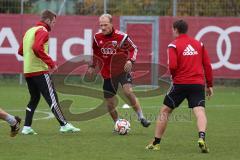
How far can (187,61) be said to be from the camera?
10492 mm

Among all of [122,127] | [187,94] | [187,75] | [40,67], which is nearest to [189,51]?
[187,75]

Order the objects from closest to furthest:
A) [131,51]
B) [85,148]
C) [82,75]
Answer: [85,148]
[131,51]
[82,75]

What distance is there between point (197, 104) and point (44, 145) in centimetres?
239

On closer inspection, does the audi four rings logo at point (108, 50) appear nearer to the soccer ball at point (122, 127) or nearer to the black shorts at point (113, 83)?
the black shorts at point (113, 83)

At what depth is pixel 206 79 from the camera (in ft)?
34.9

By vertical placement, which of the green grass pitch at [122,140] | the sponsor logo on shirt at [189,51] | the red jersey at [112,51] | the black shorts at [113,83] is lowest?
the green grass pitch at [122,140]

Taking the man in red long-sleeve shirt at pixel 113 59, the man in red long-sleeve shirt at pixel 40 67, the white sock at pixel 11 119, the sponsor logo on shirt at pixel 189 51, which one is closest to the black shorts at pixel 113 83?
the man in red long-sleeve shirt at pixel 113 59

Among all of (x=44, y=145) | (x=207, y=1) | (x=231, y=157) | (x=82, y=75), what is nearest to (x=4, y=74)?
(x=82, y=75)

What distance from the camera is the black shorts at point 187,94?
1061 centimetres

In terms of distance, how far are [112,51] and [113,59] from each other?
0.27 metres

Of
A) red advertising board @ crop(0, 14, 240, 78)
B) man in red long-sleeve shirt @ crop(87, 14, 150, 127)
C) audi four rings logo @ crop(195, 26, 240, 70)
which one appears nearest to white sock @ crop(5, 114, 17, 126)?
man in red long-sleeve shirt @ crop(87, 14, 150, 127)

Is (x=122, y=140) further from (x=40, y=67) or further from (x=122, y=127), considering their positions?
(x=40, y=67)

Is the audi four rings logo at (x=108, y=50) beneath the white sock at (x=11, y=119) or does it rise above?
above

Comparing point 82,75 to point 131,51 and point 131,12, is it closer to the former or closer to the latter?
point 131,12
